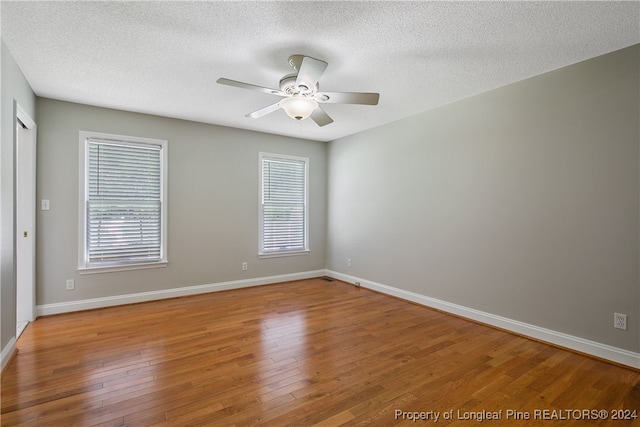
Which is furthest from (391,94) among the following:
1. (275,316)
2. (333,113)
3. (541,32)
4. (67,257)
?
(67,257)

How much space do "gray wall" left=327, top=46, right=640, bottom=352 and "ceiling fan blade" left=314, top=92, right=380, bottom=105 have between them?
5.37ft

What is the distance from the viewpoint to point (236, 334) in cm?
317

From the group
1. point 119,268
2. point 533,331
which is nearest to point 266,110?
point 119,268

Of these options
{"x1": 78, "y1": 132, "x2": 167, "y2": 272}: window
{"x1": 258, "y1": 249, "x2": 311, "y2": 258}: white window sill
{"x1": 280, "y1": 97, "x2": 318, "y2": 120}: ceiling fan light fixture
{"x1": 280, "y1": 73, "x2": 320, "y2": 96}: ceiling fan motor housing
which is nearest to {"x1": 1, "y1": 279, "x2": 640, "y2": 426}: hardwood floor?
{"x1": 78, "y1": 132, "x2": 167, "y2": 272}: window

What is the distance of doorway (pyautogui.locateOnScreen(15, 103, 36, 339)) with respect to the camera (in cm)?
340

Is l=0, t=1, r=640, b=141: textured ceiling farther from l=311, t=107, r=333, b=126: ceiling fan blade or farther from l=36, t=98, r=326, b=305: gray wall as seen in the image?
l=36, t=98, r=326, b=305: gray wall

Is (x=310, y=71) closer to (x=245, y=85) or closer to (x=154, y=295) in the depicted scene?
(x=245, y=85)

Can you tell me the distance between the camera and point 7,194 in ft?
8.35

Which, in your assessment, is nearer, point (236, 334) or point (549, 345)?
point (549, 345)

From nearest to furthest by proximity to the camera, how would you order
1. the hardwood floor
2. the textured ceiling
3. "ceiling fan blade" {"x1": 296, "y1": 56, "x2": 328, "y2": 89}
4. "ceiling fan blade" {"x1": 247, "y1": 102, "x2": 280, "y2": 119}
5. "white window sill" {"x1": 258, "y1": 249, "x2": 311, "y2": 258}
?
1. the hardwood floor
2. the textured ceiling
3. "ceiling fan blade" {"x1": 296, "y1": 56, "x2": 328, "y2": 89}
4. "ceiling fan blade" {"x1": 247, "y1": 102, "x2": 280, "y2": 119}
5. "white window sill" {"x1": 258, "y1": 249, "x2": 311, "y2": 258}

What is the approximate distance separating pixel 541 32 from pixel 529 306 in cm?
240

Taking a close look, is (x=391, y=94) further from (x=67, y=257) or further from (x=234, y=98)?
Result: (x=67, y=257)

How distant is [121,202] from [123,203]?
1.0 inches

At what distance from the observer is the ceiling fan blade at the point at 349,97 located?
2.60 metres
